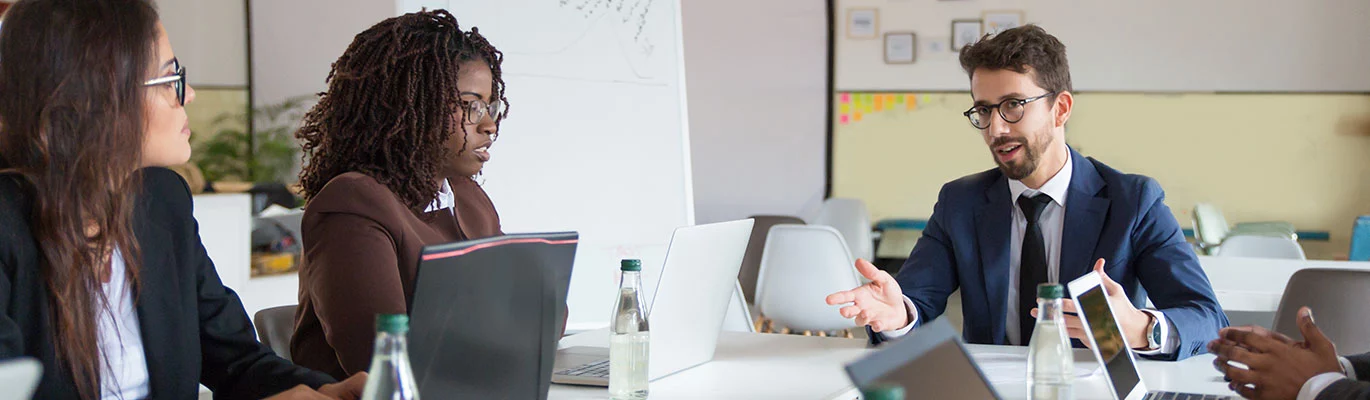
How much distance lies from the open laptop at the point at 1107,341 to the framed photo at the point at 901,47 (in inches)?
186

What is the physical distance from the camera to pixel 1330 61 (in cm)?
587

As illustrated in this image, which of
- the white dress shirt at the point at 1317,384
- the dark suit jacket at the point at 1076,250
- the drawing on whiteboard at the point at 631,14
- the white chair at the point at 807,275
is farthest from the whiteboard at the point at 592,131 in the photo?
the white dress shirt at the point at 1317,384

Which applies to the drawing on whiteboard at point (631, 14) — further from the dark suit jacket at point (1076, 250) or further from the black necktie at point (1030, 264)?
the black necktie at point (1030, 264)

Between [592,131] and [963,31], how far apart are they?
3.61m

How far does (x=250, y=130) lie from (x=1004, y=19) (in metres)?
4.33

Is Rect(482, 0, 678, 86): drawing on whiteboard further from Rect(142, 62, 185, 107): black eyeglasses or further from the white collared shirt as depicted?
Rect(142, 62, 185, 107): black eyeglasses

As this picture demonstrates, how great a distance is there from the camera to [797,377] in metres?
1.89

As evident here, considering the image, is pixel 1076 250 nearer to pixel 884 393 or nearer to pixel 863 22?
pixel 884 393

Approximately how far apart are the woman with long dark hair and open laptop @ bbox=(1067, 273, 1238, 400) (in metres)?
0.96

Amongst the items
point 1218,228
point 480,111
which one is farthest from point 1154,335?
point 1218,228

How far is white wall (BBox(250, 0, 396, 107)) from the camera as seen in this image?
668cm

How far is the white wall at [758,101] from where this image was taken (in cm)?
651

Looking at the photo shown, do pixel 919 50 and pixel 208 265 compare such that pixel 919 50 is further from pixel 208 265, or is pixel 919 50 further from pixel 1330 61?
pixel 208 265

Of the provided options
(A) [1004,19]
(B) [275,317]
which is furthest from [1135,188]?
(A) [1004,19]
